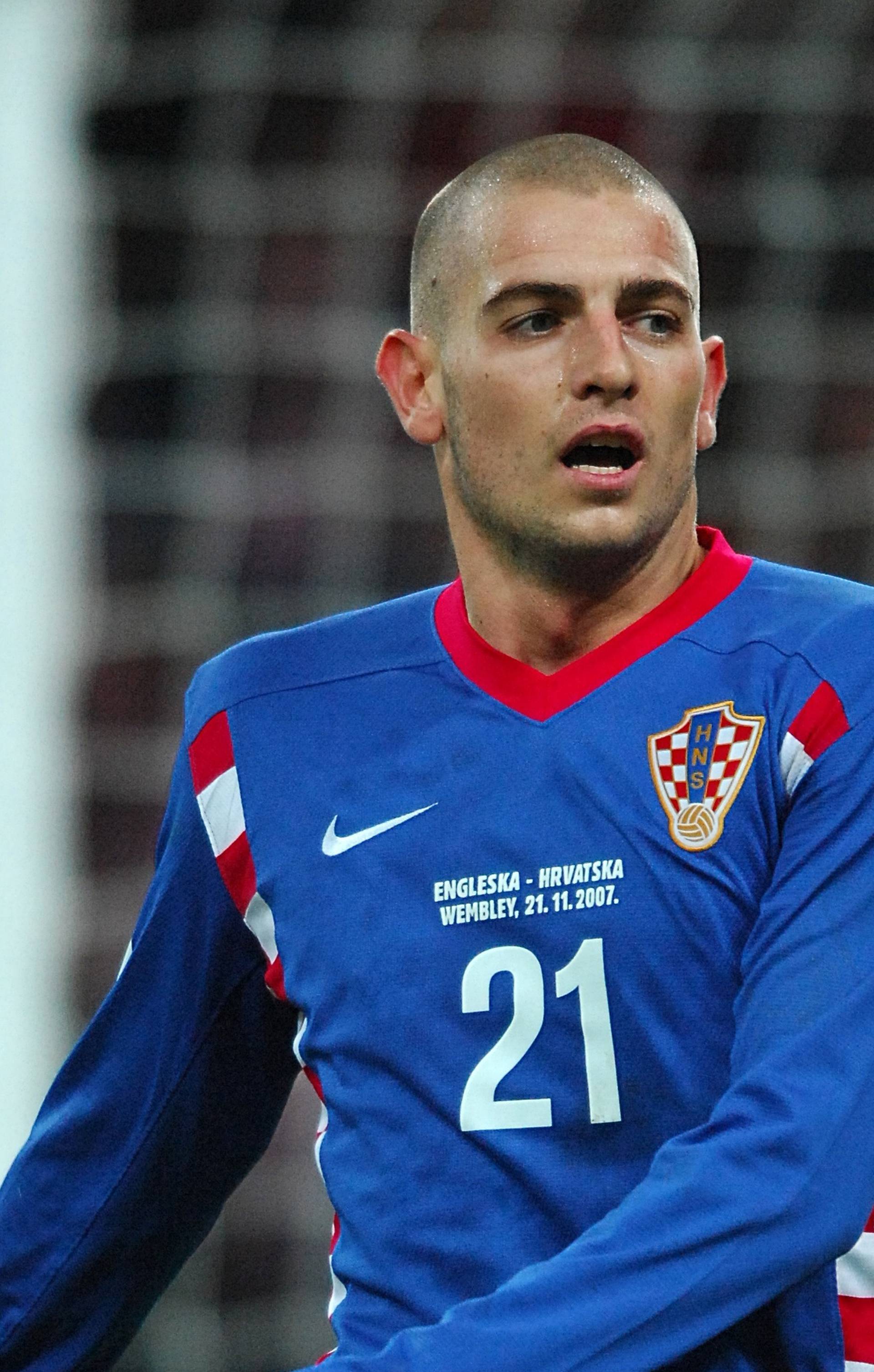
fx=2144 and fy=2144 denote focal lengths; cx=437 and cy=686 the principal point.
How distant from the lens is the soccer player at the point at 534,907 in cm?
167

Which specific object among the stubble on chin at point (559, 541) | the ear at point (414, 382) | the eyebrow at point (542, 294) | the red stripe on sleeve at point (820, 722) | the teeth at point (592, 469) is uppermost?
the eyebrow at point (542, 294)

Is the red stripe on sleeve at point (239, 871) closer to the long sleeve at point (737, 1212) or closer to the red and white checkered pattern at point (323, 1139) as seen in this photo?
the red and white checkered pattern at point (323, 1139)

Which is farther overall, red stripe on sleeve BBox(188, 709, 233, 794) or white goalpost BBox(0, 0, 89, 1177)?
white goalpost BBox(0, 0, 89, 1177)

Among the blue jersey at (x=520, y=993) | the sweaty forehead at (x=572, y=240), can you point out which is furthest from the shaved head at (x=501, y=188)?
the blue jersey at (x=520, y=993)

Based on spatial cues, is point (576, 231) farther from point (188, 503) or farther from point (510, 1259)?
point (188, 503)

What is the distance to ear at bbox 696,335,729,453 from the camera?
81.3 inches

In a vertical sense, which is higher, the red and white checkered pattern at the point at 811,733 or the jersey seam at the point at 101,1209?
the red and white checkered pattern at the point at 811,733

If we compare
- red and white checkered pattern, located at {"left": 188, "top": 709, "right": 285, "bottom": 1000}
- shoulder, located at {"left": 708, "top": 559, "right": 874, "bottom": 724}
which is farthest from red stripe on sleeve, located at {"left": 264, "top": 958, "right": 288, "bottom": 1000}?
shoulder, located at {"left": 708, "top": 559, "right": 874, "bottom": 724}

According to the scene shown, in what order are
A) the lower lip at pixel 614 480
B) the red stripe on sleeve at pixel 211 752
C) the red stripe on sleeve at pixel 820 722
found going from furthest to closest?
1. the red stripe on sleeve at pixel 211 752
2. the lower lip at pixel 614 480
3. the red stripe on sleeve at pixel 820 722

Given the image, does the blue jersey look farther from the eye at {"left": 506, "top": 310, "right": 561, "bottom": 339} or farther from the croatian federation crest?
the eye at {"left": 506, "top": 310, "right": 561, "bottom": 339}

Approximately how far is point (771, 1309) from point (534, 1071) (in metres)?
0.28

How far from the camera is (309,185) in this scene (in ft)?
15.6

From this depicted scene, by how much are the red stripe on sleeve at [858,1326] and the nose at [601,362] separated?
817mm

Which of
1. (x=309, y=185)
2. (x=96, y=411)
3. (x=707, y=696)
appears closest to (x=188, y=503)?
(x=96, y=411)
